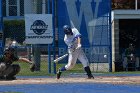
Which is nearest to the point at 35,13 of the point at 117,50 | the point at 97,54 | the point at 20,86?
the point at 97,54

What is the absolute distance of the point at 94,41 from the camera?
72.3ft

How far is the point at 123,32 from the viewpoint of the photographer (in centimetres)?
2792

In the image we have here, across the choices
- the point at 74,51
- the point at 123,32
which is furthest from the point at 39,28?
the point at 123,32

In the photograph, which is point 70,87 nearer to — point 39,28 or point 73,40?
point 73,40

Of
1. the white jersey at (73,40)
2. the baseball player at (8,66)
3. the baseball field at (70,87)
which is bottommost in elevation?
the baseball field at (70,87)

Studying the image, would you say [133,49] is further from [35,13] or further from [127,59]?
[35,13]

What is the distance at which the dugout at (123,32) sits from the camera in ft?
83.6

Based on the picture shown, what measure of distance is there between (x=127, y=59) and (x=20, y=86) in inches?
472

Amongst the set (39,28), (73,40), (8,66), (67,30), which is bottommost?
(8,66)

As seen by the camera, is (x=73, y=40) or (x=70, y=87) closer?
(x=70, y=87)

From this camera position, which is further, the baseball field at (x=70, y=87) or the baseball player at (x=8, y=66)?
the baseball player at (x=8, y=66)

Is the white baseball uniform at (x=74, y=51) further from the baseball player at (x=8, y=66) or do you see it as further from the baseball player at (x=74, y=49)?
the baseball player at (x=8, y=66)

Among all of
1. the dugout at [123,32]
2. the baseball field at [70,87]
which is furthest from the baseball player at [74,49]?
the dugout at [123,32]

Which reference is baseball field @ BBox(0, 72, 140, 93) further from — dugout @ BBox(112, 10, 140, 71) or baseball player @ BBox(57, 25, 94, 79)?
dugout @ BBox(112, 10, 140, 71)
